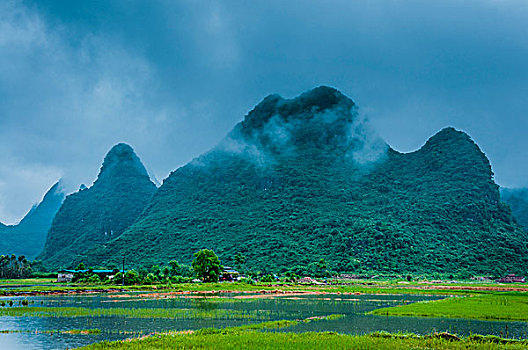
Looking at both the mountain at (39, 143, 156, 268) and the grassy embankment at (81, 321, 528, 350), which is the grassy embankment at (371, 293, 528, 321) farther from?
the mountain at (39, 143, 156, 268)

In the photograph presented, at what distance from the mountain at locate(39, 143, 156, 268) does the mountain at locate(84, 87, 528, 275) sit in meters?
22.0

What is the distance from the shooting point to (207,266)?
62.7 metres

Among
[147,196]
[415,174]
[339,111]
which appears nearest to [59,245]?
[147,196]

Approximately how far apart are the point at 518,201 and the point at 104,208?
6112 inches

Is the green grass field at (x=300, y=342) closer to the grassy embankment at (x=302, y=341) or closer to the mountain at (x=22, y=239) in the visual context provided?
the grassy embankment at (x=302, y=341)

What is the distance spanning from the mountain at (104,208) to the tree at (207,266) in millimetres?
83282

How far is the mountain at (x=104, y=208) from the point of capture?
145 meters

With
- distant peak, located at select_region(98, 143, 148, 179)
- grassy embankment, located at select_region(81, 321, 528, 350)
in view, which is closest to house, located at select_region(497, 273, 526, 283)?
grassy embankment, located at select_region(81, 321, 528, 350)

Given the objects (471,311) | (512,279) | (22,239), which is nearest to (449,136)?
(512,279)

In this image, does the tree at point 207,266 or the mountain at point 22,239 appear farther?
the mountain at point 22,239

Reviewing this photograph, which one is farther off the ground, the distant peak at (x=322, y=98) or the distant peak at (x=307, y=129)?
the distant peak at (x=322, y=98)

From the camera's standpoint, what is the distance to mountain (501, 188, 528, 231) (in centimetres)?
13988

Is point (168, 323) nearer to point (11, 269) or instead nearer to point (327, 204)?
point (11, 269)

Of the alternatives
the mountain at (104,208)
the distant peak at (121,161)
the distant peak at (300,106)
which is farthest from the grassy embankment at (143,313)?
the distant peak at (121,161)
